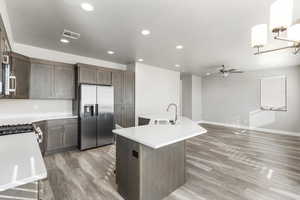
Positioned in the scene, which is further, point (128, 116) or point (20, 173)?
point (128, 116)

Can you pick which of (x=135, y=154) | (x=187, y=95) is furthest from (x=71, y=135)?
(x=187, y=95)

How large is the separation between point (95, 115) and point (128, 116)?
1.22 m

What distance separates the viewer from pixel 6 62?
1.84 metres

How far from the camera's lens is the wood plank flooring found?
2075mm

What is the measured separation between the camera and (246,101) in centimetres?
668

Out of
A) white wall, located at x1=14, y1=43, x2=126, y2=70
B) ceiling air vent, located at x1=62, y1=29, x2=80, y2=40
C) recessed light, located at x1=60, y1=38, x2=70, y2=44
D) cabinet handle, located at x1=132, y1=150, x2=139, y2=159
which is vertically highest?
recessed light, located at x1=60, y1=38, x2=70, y2=44

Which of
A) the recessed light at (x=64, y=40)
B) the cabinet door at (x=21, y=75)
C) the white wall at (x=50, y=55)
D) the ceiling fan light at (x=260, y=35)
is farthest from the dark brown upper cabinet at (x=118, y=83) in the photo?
the ceiling fan light at (x=260, y=35)

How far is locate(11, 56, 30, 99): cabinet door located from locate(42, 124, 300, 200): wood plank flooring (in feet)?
5.14

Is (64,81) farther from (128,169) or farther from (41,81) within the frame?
(128,169)

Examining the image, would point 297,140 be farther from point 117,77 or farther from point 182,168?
point 117,77

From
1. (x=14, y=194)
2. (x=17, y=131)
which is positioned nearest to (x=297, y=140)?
(x=14, y=194)

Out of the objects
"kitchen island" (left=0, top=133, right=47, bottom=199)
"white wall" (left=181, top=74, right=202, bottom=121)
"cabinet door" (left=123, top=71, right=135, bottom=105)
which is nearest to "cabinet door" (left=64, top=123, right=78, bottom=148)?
"cabinet door" (left=123, top=71, right=135, bottom=105)

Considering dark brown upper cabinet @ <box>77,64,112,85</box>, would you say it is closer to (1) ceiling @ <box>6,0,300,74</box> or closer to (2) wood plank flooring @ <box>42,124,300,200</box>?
(1) ceiling @ <box>6,0,300,74</box>

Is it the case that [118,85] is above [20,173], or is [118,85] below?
above
